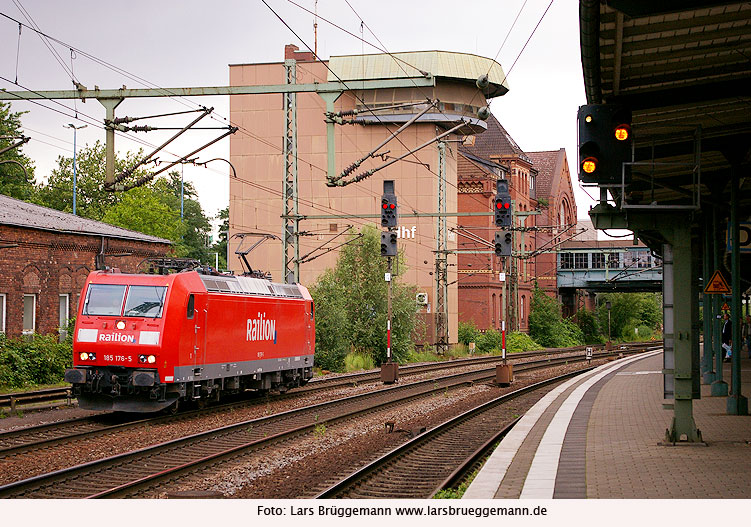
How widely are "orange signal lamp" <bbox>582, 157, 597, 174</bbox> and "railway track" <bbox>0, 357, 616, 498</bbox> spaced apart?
6.25 meters

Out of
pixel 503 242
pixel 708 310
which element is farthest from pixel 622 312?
pixel 503 242

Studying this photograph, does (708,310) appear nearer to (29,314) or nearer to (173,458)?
(173,458)

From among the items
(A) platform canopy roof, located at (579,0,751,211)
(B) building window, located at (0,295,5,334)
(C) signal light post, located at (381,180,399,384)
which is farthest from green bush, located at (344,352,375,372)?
(A) platform canopy roof, located at (579,0,751,211)

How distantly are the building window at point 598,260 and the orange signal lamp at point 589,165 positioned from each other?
61665 mm

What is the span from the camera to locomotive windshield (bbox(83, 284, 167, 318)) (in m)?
17.8

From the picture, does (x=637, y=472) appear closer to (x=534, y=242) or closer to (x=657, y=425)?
(x=657, y=425)

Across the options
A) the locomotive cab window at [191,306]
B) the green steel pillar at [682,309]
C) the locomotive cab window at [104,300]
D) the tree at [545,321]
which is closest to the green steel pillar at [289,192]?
the locomotive cab window at [191,306]

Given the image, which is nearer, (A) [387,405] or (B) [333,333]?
(A) [387,405]

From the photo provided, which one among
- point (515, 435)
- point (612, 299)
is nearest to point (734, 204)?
point (515, 435)

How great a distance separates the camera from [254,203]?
54.8 m

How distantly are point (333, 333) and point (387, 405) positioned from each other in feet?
40.2

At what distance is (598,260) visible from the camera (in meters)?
71.5

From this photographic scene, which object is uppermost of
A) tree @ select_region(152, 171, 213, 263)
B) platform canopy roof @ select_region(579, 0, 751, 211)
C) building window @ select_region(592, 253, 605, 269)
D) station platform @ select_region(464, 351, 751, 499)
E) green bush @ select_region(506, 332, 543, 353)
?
tree @ select_region(152, 171, 213, 263)

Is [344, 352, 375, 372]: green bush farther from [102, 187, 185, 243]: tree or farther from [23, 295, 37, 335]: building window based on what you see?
[102, 187, 185, 243]: tree
